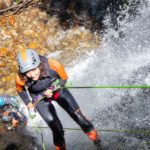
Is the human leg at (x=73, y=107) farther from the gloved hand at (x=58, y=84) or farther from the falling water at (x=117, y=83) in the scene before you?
the falling water at (x=117, y=83)

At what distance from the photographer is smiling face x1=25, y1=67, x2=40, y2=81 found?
6623mm

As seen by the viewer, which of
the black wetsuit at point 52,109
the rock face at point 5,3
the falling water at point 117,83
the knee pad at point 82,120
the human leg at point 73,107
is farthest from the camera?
the rock face at point 5,3

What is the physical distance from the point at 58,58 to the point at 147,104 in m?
3.60

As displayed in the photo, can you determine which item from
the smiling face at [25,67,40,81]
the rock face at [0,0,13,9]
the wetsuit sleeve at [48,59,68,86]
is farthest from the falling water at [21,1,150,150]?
the rock face at [0,0,13,9]

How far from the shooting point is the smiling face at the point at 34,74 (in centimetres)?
662

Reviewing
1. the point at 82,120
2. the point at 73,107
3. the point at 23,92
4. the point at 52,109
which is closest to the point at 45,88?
the point at 23,92

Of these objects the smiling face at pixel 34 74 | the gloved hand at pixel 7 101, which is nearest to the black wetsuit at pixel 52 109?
the smiling face at pixel 34 74

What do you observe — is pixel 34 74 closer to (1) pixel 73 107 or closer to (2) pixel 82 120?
(1) pixel 73 107

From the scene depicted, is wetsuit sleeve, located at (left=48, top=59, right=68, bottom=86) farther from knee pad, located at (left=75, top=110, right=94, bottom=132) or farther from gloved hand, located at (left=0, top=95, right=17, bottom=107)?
gloved hand, located at (left=0, top=95, right=17, bottom=107)

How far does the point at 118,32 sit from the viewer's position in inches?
455

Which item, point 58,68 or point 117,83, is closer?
point 58,68

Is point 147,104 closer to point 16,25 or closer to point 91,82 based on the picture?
point 91,82

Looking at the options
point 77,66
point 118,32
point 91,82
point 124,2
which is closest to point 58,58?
point 77,66

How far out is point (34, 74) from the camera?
6.66 m
